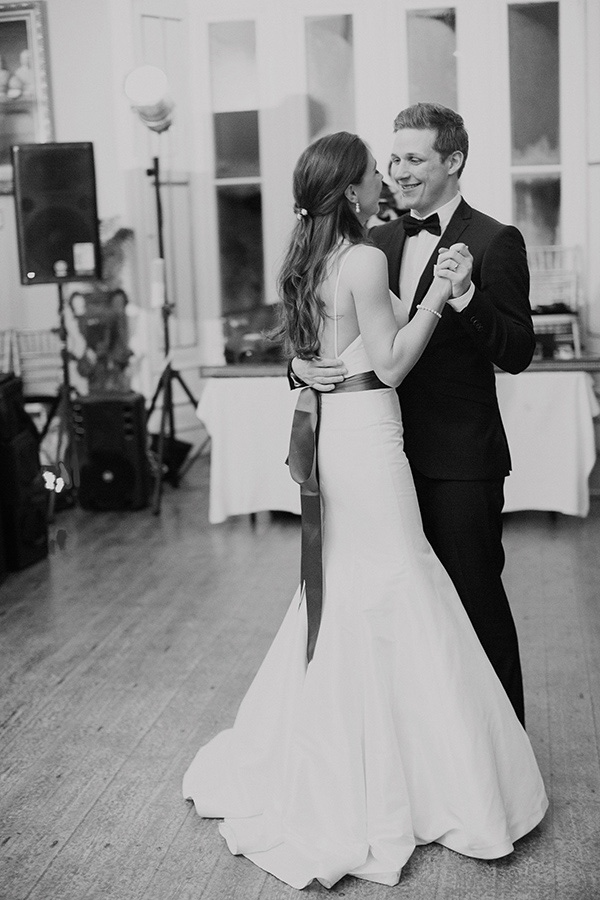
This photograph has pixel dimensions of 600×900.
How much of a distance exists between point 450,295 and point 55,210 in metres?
4.11

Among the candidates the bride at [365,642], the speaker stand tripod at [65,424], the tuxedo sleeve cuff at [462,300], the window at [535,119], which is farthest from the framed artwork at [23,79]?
the tuxedo sleeve cuff at [462,300]

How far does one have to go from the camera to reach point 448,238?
8.58ft

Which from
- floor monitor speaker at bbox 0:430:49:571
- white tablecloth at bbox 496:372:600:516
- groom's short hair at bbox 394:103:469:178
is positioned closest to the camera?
groom's short hair at bbox 394:103:469:178

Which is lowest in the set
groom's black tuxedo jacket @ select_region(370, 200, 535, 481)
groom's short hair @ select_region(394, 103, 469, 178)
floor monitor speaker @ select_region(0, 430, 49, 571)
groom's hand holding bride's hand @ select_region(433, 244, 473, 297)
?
floor monitor speaker @ select_region(0, 430, 49, 571)

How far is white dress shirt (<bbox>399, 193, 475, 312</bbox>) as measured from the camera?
8.71 feet

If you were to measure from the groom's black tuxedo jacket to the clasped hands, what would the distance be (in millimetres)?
107

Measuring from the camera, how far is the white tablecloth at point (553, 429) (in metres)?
5.36

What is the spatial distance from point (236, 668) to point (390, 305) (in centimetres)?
178

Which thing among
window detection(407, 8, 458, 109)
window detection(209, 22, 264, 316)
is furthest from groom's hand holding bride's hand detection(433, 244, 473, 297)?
window detection(209, 22, 264, 316)

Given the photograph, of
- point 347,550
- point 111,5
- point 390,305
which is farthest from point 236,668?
point 111,5

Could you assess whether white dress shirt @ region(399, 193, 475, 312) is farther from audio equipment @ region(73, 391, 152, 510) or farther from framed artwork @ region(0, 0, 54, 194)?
framed artwork @ region(0, 0, 54, 194)

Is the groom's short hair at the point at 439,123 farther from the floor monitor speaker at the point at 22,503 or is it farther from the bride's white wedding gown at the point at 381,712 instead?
the floor monitor speaker at the point at 22,503

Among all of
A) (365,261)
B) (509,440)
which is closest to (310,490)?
(365,261)

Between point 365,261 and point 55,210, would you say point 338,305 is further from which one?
point 55,210
